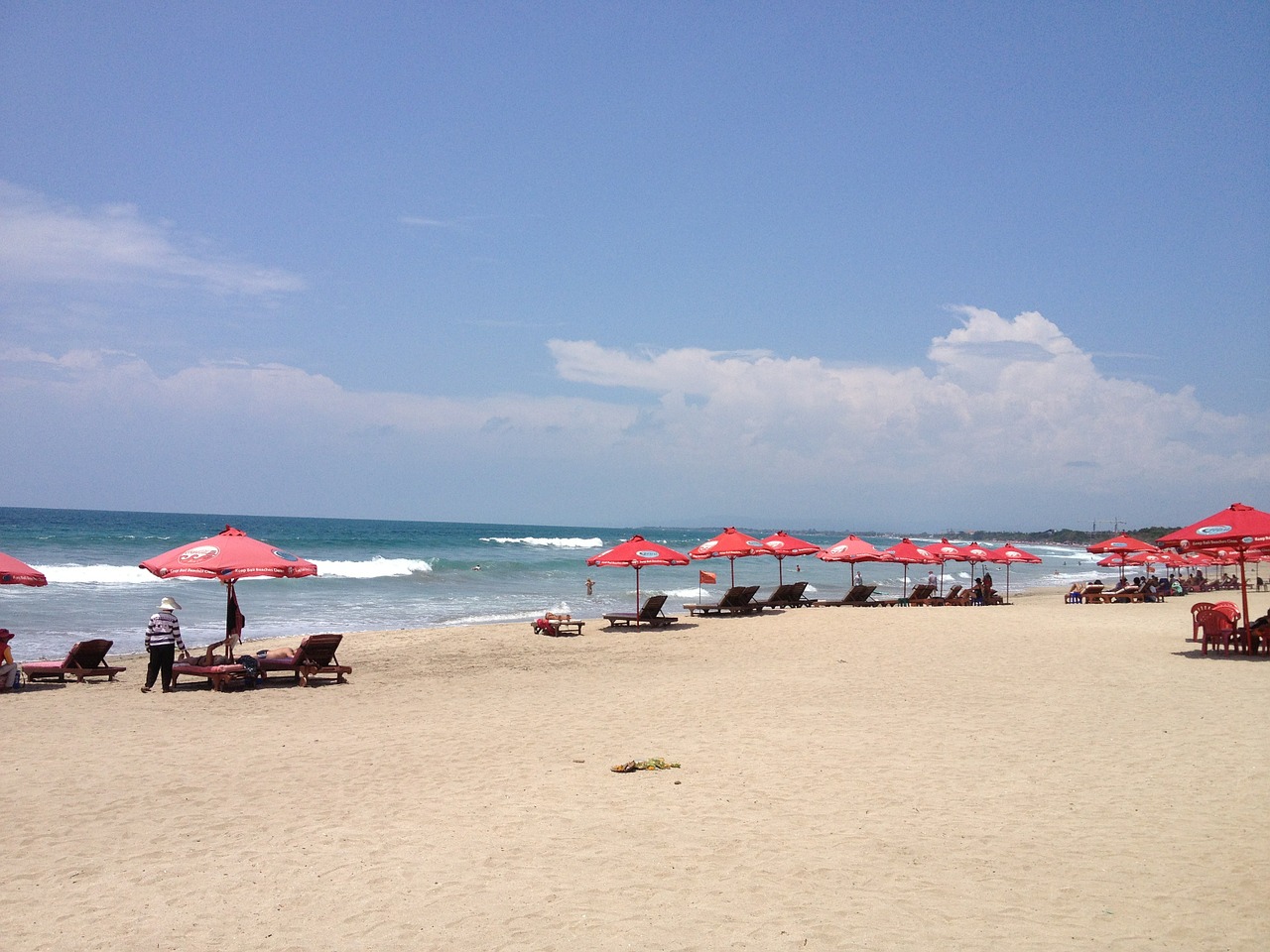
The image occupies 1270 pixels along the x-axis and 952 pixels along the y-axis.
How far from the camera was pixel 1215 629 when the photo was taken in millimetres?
14242

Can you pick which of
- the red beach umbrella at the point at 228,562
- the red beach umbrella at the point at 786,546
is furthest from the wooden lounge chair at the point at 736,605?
the red beach umbrella at the point at 228,562

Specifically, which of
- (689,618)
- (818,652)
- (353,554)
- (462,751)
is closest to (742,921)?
(462,751)

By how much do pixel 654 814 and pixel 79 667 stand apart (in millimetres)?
10219

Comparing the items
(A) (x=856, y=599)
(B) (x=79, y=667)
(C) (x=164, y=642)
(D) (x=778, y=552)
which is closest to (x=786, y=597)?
(D) (x=778, y=552)

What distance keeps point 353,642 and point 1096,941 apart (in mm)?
15565

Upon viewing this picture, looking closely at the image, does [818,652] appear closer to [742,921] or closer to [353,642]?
[353,642]

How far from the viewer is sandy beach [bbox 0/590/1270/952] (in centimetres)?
476

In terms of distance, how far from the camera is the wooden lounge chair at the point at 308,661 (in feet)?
42.4

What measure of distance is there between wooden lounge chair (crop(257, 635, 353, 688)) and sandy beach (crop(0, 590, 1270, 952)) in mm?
366

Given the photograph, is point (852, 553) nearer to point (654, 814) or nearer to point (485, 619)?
point (485, 619)

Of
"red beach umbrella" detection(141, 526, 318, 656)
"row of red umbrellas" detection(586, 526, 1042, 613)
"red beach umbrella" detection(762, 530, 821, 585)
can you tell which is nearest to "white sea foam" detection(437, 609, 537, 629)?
"row of red umbrellas" detection(586, 526, 1042, 613)

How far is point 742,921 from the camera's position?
473 centimetres

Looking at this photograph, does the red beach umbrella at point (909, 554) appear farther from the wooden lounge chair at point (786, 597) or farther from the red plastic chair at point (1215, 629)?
the red plastic chair at point (1215, 629)

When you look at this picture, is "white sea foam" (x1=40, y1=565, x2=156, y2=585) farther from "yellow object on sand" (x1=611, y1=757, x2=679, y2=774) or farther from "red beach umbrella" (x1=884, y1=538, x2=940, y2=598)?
"yellow object on sand" (x1=611, y1=757, x2=679, y2=774)
